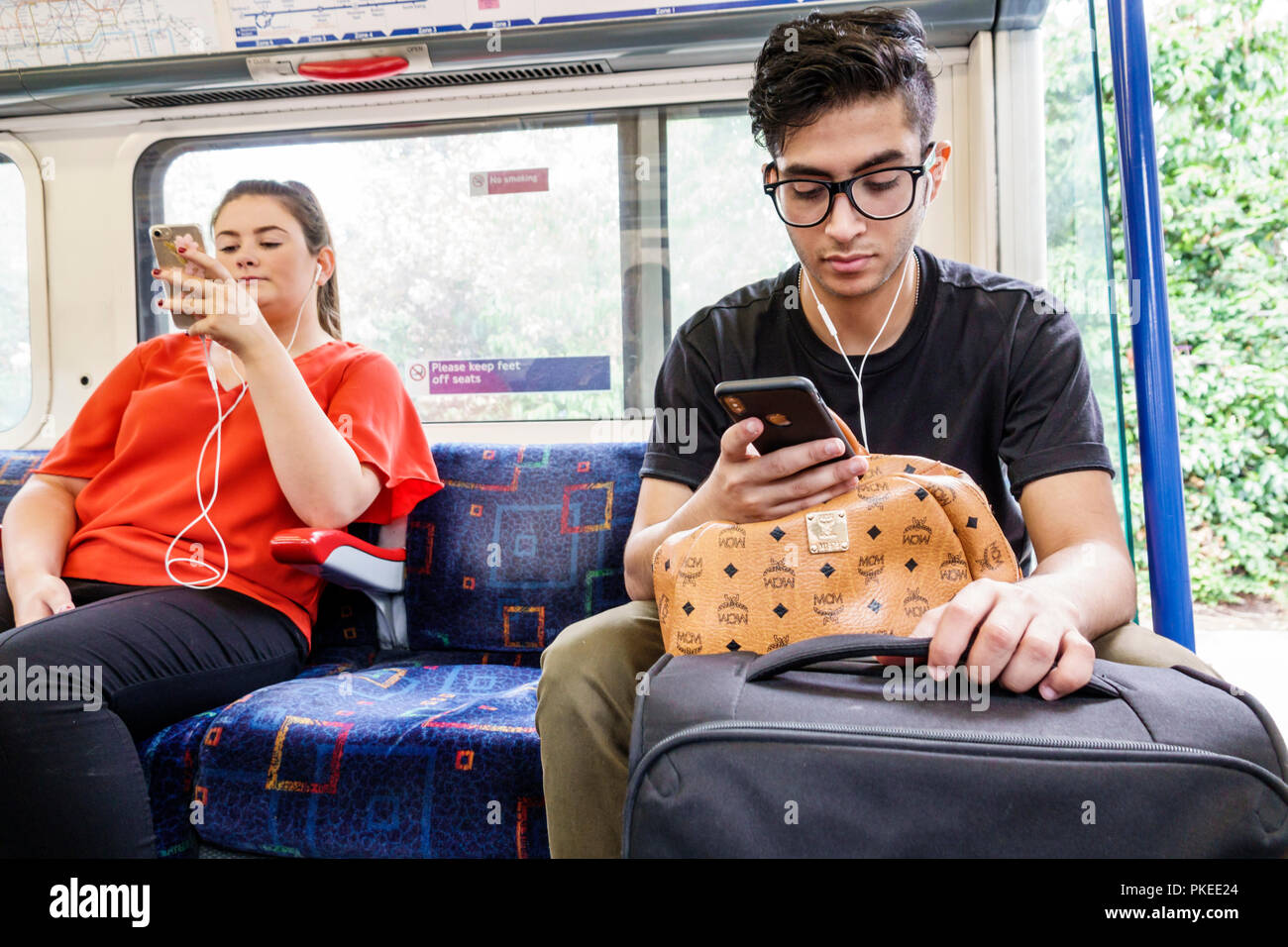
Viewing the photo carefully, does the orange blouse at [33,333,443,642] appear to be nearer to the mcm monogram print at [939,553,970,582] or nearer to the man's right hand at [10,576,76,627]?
the man's right hand at [10,576,76,627]

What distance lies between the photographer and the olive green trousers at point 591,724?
103cm

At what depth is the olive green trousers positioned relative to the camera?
Answer: 1031 mm

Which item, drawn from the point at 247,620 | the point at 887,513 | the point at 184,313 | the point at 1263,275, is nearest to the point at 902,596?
the point at 887,513

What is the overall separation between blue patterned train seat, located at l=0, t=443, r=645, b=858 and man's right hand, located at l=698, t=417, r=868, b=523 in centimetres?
68

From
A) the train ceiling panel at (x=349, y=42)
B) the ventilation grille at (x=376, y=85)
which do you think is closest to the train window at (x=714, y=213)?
the train ceiling panel at (x=349, y=42)

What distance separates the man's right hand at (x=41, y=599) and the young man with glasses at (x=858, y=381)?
3.75 ft

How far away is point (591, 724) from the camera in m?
1.05

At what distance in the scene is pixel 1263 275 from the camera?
542cm

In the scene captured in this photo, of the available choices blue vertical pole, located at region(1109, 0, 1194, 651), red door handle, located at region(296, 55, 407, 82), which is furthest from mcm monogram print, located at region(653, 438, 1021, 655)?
red door handle, located at region(296, 55, 407, 82)

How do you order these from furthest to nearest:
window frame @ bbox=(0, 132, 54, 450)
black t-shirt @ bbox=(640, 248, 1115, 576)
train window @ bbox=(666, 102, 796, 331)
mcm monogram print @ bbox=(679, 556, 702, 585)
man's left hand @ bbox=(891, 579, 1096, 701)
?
window frame @ bbox=(0, 132, 54, 450) < train window @ bbox=(666, 102, 796, 331) < black t-shirt @ bbox=(640, 248, 1115, 576) < mcm monogram print @ bbox=(679, 556, 702, 585) < man's left hand @ bbox=(891, 579, 1096, 701)

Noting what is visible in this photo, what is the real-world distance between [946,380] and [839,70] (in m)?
0.51

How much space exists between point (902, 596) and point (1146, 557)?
968 mm

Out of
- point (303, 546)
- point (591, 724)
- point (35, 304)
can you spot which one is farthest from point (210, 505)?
point (35, 304)
